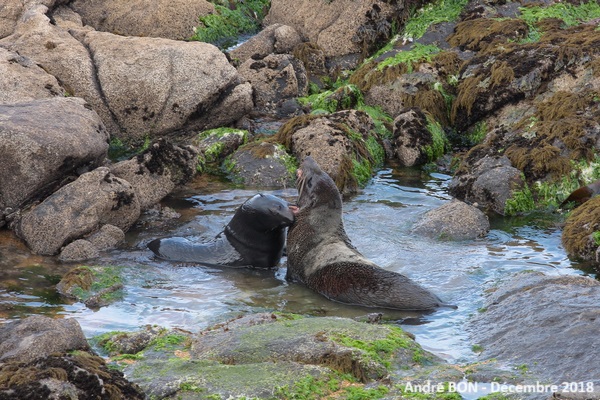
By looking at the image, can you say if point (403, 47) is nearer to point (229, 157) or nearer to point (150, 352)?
point (229, 157)

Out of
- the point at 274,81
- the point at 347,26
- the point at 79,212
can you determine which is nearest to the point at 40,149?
the point at 79,212

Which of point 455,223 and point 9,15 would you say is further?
point 9,15

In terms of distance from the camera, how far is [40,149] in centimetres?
1107

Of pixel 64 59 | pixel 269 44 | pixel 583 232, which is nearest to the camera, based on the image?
pixel 583 232

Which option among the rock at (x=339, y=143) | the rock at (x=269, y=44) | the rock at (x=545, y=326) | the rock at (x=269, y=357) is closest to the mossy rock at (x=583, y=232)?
the rock at (x=545, y=326)

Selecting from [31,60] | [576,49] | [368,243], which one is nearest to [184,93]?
[31,60]

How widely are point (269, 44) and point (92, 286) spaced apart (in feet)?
34.0

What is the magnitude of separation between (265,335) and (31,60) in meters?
9.62

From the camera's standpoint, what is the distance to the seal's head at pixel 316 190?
10047mm

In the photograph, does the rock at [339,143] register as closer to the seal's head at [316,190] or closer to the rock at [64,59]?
the seal's head at [316,190]

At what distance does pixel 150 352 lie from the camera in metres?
6.90

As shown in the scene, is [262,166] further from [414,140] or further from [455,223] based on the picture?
[455,223]

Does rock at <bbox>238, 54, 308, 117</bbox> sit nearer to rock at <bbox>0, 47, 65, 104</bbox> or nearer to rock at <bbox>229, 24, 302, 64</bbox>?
rock at <bbox>229, 24, 302, 64</bbox>

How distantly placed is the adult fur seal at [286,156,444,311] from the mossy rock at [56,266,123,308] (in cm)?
202
